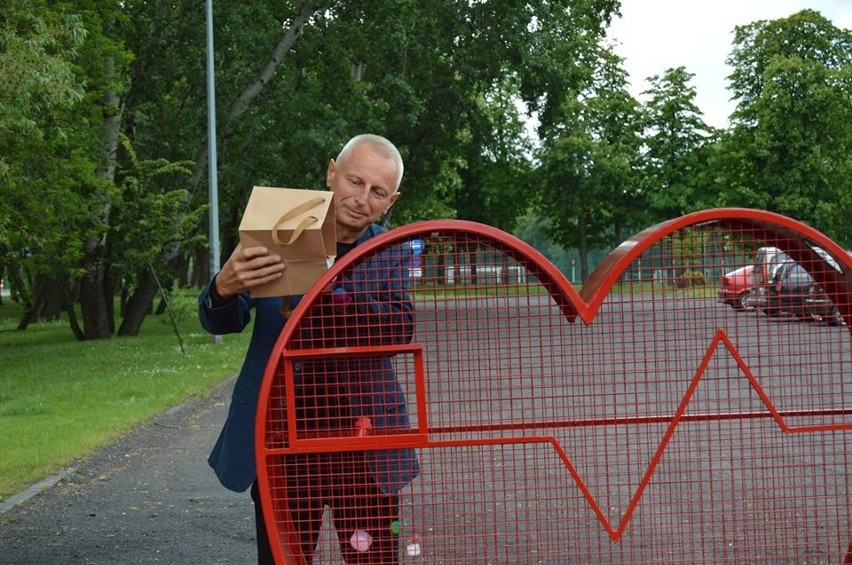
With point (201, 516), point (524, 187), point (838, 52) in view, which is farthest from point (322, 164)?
point (838, 52)

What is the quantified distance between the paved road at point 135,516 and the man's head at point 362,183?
3.00 meters

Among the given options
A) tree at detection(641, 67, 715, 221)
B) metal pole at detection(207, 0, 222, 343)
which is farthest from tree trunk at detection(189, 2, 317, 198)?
tree at detection(641, 67, 715, 221)

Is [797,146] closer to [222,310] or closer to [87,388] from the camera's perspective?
[87,388]

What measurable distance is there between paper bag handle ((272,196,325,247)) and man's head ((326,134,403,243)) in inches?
12.9

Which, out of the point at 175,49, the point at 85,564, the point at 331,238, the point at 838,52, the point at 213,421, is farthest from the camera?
the point at 838,52

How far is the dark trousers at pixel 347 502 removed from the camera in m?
3.19

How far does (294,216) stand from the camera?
9.97 ft

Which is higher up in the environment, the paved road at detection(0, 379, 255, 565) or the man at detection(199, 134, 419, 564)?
the man at detection(199, 134, 419, 564)

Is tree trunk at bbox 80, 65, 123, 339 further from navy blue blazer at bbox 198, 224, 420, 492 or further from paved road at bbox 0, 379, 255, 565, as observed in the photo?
navy blue blazer at bbox 198, 224, 420, 492

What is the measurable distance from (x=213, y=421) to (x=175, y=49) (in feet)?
52.9

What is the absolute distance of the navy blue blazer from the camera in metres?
3.13

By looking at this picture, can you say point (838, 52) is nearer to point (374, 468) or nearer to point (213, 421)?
point (213, 421)

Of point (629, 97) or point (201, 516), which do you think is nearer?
point (201, 516)

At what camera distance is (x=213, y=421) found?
466 inches
